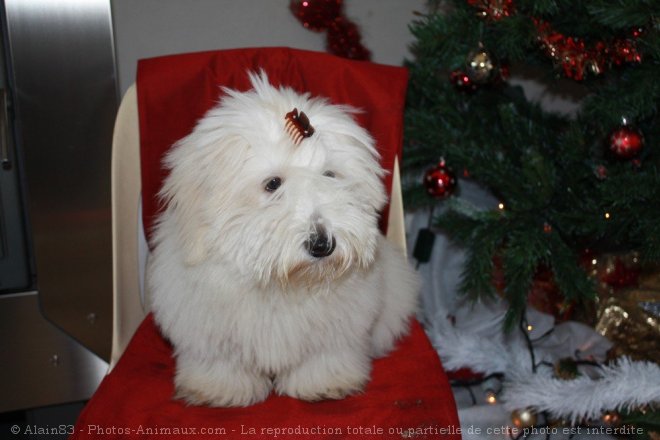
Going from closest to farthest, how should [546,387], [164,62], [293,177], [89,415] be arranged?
1. [293,177]
2. [89,415]
3. [164,62]
4. [546,387]

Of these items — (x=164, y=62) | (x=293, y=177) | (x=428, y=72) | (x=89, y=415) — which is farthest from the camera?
(x=428, y=72)

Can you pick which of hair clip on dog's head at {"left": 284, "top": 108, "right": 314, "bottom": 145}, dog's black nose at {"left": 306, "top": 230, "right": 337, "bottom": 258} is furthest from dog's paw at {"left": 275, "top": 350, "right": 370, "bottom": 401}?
hair clip on dog's head at {"left": 284, "top": 108, "right": 314, "bottom": 145}

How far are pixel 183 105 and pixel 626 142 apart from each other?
1.17 meters

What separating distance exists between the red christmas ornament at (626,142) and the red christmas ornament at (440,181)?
0.51m

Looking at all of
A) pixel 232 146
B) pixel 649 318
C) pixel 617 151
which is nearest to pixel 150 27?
pixel 232 146

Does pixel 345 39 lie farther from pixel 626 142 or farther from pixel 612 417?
pixel 612 417

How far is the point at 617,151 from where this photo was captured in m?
1.65

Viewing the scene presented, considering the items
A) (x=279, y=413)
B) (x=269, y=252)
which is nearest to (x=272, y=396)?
(x=279, y=413)

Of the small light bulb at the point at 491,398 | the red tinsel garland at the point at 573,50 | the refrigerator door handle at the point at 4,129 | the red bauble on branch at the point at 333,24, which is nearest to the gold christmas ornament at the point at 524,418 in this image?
the small light bulb at the point at 491,398

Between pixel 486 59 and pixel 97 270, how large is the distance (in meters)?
1.44

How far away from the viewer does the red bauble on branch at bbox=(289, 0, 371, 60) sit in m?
2.14

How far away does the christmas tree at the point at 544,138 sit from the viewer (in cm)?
163

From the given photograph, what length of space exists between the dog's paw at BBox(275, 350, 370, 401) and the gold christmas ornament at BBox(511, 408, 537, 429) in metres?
0.65

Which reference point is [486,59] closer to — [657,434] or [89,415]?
[657,434]
